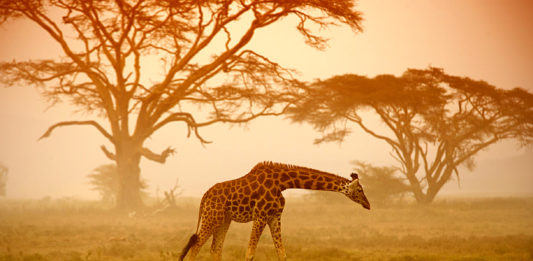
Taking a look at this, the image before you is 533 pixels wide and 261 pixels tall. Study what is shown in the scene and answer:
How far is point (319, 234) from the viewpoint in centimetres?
1631

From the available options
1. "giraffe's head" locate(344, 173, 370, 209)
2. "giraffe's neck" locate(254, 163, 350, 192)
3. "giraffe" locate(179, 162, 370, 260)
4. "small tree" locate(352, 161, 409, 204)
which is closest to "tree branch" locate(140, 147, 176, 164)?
"small tree" locate(352, 161, 409, 204)

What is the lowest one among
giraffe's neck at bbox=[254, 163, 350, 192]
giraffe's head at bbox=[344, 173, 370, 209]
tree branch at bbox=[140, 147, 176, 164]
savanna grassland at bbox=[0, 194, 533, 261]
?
savanna grassland at bbox=[0, 194, 533, 261]

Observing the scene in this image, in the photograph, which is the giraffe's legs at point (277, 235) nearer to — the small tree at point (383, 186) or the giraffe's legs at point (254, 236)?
the giraffe's legs at point (254, 236)

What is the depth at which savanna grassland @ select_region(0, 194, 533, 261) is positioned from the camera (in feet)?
37.6

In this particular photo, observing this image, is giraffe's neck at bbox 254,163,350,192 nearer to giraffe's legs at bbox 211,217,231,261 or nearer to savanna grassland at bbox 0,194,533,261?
giraffe's legs at bbox 211,217,231,261

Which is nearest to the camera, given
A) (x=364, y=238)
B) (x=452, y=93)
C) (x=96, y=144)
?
(x=364, y=238)

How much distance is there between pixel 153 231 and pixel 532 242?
11147mm

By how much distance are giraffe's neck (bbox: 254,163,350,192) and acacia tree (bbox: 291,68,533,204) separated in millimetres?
17993

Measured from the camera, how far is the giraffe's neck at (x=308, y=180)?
7.84m

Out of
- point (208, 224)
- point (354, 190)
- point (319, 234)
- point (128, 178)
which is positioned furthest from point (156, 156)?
point (354, 190)

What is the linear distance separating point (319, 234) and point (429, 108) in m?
13.0

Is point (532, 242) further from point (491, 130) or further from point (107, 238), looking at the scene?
point (491, 130)

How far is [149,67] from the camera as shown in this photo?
13138cm

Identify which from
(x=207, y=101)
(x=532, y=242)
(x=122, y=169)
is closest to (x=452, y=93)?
(x=207, y=101)
